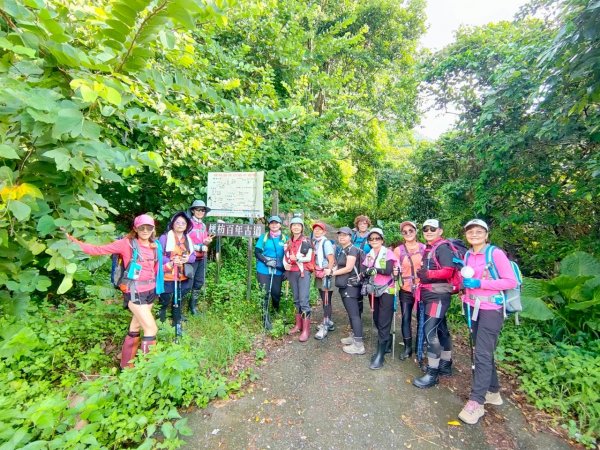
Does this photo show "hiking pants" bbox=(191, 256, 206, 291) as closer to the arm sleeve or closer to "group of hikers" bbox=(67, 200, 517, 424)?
"group of hikers" bbox=(67, 200, 517, 424)

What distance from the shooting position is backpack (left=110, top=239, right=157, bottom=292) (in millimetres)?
3588

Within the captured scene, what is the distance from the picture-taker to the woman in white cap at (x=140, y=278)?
3594 millimetres

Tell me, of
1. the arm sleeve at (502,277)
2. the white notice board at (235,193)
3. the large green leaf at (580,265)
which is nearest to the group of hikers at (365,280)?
the arm sleeve at (502,277)

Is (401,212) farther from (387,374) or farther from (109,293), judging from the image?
(109,293)

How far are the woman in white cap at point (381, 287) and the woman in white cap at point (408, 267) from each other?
0.69ft

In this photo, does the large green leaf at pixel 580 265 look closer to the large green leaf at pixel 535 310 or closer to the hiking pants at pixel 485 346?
the large green leaf at pixel 535 310

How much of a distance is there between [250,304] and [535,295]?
5.09 metres

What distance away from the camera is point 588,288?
455cm

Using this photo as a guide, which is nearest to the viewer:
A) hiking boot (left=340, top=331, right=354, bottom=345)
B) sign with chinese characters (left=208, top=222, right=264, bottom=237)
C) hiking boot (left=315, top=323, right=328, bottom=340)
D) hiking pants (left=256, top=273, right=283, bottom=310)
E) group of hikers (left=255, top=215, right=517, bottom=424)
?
group of hikers (left=255, top=215, right=517, bottom=424)

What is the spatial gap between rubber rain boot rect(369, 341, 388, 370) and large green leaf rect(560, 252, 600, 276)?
11.4 ft

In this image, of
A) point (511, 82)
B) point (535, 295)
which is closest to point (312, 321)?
point (535, 295)

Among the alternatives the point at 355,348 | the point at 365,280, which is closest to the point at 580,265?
the point at 365,280

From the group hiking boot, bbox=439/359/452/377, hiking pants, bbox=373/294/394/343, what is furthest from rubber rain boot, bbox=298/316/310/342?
hiking boot, bbox=439/359/452/377

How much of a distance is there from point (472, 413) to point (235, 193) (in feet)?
16.1
